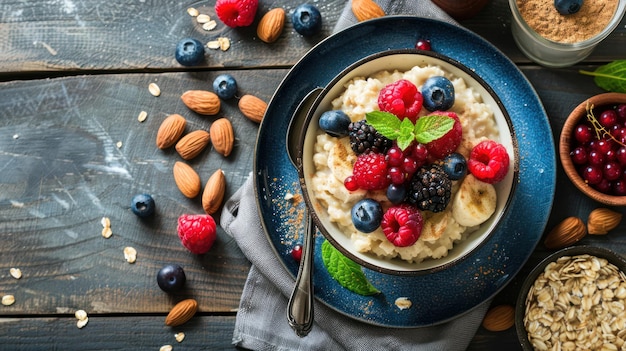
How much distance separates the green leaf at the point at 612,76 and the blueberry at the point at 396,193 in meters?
0.85

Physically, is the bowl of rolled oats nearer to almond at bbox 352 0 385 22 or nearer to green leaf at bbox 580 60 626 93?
green leaf at bbox 580 60 626 93

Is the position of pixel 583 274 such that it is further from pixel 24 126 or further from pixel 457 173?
pixel 24 126

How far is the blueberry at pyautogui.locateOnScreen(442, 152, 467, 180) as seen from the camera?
1580mm

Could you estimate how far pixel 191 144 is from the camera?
2.12 m

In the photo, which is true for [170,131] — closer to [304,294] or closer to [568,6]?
[304,294]

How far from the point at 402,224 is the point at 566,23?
893mm

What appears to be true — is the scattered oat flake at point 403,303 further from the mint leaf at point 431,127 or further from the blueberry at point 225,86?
the blueberry at point 225,86

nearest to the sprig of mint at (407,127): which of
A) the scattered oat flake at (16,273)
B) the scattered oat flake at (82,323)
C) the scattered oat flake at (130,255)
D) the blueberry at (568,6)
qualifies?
the blueberry at (568,6)

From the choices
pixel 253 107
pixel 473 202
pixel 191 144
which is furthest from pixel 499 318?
pixel 191 144

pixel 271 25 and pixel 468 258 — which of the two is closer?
pixel 468 258

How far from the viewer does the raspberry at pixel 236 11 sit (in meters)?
2.09

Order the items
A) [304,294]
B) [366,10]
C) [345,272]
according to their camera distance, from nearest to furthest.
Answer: [304,294] → [345,272] → [366,10]

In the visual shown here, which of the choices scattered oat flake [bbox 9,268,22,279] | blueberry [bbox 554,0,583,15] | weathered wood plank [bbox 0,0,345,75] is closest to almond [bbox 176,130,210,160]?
weathered wood plank [bbox 0,0,345,75]

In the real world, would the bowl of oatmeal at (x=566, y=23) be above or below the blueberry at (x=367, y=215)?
above
